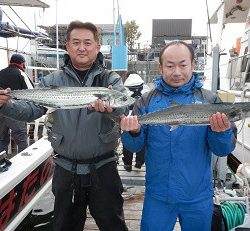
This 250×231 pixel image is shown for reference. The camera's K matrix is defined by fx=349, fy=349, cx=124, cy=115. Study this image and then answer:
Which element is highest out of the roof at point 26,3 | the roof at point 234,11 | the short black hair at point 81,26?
the roof at point 234,11

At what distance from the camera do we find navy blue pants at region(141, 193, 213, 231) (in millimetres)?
2832

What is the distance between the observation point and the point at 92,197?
126 inches

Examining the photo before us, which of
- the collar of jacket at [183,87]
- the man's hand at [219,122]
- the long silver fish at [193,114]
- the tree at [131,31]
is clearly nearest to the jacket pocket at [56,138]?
the long silver fish at [193,114]

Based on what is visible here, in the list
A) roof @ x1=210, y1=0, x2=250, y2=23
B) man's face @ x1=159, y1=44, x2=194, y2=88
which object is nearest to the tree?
roof @ x1=210, y1=0, x2=250, y2=23

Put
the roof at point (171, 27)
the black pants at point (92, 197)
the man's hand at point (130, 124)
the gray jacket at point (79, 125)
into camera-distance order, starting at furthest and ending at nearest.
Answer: the roof at point (171, 27)
the black pants at point (92, 197)
the gray jacket at point (79, 125)
the man's hand at point (130, 124)

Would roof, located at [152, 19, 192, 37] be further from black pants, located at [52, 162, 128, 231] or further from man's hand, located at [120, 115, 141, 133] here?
man's hand, located at [120, 115, 141, 133]

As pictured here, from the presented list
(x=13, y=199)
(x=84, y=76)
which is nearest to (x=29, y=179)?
(x=13, y=199)

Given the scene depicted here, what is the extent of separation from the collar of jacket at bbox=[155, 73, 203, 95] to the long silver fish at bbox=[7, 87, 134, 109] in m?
0.28

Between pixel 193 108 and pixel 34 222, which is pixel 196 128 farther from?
pixel 34 222

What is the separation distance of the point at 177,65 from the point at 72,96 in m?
0.90

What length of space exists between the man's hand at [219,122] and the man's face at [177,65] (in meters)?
0.45

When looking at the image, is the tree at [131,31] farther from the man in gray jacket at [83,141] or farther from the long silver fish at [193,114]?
the long silver fish at [193,114]

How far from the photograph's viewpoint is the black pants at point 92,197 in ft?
10.3

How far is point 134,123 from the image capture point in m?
2.76
